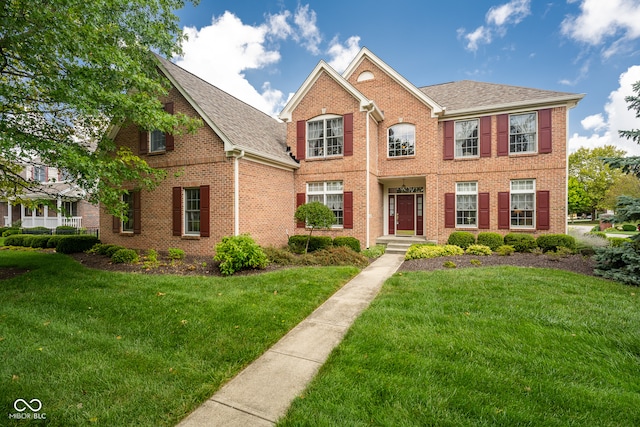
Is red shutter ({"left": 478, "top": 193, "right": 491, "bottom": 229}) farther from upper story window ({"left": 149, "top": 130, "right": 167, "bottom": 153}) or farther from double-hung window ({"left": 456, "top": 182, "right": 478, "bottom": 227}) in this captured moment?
upper story window ({"left": 149, "top": 130, "right": 167, "bottom": 153})

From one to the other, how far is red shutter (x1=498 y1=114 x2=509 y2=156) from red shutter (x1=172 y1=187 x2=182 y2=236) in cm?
1368

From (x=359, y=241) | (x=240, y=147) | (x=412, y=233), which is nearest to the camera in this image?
(x=240, y=147)

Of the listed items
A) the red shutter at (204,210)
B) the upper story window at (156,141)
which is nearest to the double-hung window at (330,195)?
the red shutter at (204,210)

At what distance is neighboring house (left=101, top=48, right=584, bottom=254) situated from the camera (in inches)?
416

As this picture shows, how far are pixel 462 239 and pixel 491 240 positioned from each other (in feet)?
3.54

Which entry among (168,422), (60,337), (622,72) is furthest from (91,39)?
(622,72)

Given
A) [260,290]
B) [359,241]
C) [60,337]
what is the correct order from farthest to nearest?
[359,241], [260,290], [60,337]

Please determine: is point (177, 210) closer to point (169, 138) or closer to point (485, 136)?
point (169, 138)

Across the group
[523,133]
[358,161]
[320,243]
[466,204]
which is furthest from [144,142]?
[523,133]

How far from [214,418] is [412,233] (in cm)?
1317

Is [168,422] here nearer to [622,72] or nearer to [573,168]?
[622,72]

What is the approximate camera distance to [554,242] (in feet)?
35.2

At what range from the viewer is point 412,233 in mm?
14430

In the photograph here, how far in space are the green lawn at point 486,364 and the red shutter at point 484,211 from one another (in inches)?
273
